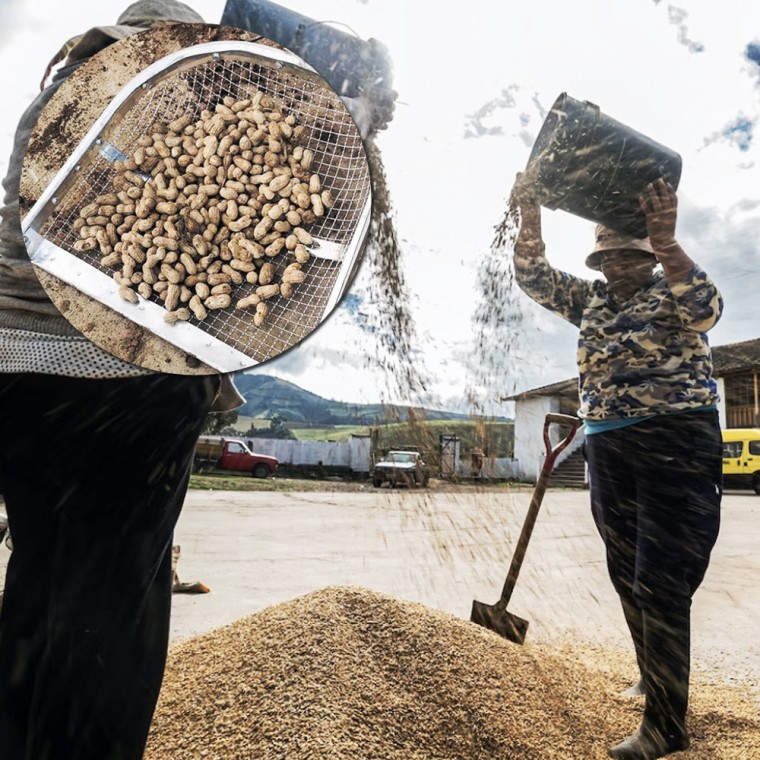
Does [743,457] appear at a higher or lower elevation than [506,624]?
higher

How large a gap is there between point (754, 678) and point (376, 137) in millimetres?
2241

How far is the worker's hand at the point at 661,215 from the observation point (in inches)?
67.4

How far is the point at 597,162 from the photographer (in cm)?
182

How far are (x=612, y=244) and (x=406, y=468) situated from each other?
0.87 metres

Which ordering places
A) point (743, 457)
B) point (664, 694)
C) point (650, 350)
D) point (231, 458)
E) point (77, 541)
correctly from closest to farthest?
point (77, 541), point (664, 694), point (650, 350), point (743, 457), point (231, 458)

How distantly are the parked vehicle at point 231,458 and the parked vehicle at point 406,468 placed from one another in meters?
14.0

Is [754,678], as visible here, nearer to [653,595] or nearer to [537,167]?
[653,595]

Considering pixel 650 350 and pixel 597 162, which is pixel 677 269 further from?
pixel 597 162

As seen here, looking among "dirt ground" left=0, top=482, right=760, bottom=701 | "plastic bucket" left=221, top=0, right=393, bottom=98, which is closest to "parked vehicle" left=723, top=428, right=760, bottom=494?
"dirt ground" left=0, top=482, right=760, bottom=701

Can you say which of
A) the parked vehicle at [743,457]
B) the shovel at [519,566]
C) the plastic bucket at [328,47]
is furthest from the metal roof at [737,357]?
the plastic bucket at [328,47]

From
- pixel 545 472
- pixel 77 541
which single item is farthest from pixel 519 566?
pixel 77 541

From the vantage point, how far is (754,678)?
2332mm

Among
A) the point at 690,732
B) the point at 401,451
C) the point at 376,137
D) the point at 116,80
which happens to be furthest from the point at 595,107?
the point at 690,732

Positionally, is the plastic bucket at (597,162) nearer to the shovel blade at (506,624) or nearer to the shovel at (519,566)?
the shovel at (519,566)
